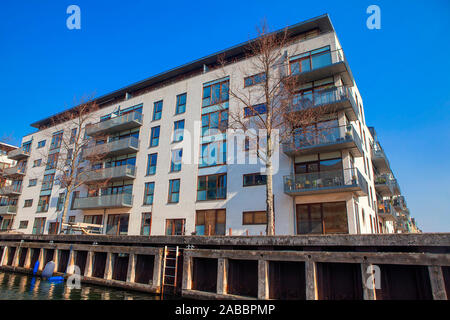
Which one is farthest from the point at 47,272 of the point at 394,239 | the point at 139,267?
the point at 394,239

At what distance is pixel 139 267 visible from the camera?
14.6 metres

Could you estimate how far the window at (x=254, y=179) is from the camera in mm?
21578

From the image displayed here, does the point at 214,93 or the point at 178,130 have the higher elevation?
the point at 214,93

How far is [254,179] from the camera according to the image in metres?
22.0

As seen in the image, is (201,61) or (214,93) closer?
(214,93)

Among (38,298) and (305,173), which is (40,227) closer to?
(38,298)

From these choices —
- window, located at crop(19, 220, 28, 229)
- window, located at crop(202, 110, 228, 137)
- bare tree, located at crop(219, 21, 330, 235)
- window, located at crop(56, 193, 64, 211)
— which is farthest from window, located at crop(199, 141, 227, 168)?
window, located at crop(19, 220, 28, 229)

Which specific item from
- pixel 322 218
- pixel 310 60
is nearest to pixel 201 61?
pixel 310 60

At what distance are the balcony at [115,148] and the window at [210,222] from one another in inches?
423

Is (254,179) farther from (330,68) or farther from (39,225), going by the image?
(39,225)

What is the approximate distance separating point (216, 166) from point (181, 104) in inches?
326

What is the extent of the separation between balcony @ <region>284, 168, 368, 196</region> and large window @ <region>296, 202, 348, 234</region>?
1029mm

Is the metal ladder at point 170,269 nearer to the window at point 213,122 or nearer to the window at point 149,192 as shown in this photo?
the window at point 213,122
